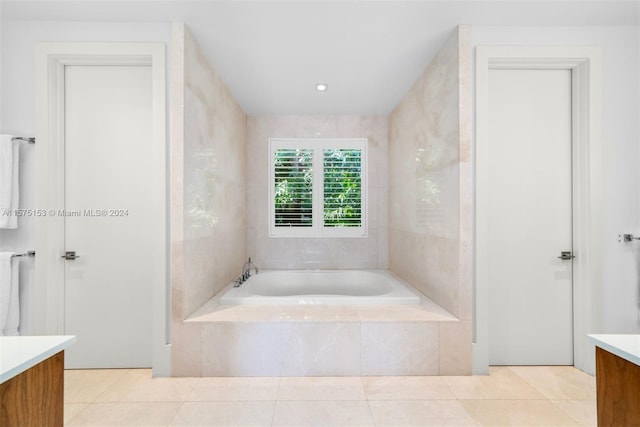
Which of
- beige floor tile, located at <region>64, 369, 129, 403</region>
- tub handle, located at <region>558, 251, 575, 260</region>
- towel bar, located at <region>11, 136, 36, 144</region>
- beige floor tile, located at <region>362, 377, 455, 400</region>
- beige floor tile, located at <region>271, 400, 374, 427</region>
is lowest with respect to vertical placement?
beige floor tile, located at <region>64, 369, 129, 403</region>

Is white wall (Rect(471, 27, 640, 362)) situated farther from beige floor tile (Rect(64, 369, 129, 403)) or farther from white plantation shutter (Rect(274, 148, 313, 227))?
beige floor tile (Rect(64, 369, 129, 403))

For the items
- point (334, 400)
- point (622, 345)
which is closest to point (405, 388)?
point (334, 400)

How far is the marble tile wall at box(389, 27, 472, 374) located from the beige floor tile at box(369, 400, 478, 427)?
348 millimetres

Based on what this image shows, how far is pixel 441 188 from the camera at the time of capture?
231 centimetres

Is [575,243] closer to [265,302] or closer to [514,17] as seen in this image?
[514,17]

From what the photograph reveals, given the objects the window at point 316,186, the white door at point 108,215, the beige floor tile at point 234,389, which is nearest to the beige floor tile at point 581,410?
the beige floor tile at point 234,389

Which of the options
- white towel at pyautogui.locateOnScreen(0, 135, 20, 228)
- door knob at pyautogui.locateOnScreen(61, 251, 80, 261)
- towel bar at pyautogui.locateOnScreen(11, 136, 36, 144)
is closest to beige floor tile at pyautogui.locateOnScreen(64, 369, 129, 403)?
door knob at pyautogui.locateOnScreen(61, 251, 80, 261)

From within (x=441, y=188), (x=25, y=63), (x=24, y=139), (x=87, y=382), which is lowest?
(x=87, y=382)

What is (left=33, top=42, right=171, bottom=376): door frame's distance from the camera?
2020 mm

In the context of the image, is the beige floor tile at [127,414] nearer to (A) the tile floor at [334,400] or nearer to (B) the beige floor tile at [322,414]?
(A) the tile floor at [334,400]

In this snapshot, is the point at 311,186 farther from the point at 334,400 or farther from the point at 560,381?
the point at 560,381

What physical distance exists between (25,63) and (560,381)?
13.0 feet

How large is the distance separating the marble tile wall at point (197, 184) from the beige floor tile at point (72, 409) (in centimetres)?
48

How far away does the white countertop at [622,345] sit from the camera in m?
0.81
